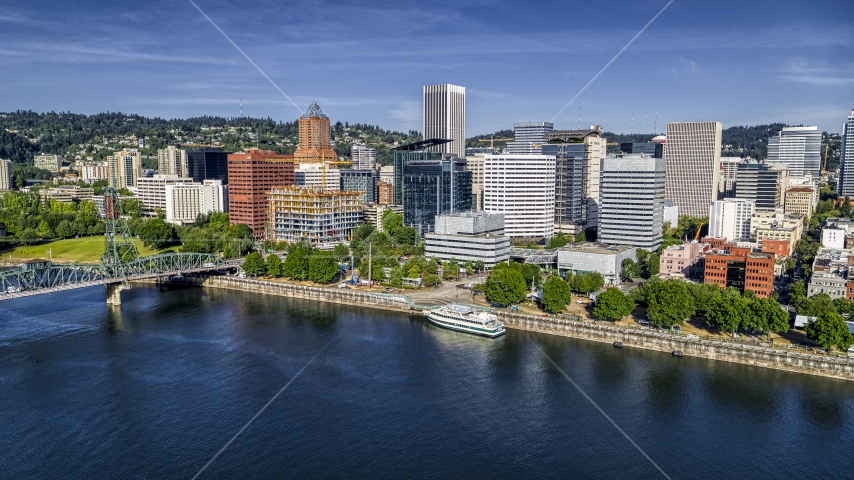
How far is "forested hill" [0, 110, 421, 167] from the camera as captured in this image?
126 m

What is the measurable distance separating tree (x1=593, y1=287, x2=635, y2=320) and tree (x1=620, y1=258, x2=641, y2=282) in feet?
32.2

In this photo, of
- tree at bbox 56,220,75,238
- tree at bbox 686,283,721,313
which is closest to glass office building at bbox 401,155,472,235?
tree at bbox 686,283,721,313

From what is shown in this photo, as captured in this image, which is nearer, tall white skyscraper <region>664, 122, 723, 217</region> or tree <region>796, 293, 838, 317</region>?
tree <region>796, 293, 838, 317</region>

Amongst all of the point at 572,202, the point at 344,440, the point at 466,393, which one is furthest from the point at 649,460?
the point at 572,202

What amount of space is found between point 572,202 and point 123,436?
48.4m

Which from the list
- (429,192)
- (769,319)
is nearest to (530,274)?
(769,319)

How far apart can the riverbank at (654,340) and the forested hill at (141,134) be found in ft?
299

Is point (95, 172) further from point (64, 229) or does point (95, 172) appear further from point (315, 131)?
point (64, 229)

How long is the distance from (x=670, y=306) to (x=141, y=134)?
13540cm

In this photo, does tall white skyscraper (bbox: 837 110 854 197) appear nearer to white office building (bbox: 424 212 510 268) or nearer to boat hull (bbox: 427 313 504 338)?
white office building (bbox: 424 212 510 268)

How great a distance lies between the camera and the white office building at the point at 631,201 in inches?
1843

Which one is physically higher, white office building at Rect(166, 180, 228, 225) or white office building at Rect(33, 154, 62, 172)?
white office building at Rect(33, 154, 62, 172)

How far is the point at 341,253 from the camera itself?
46.9 m

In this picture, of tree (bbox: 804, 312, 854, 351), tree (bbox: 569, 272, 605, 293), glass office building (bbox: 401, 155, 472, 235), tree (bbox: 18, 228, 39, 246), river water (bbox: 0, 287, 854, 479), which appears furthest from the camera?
tree (bbox: 18, 228, 39, 246)
